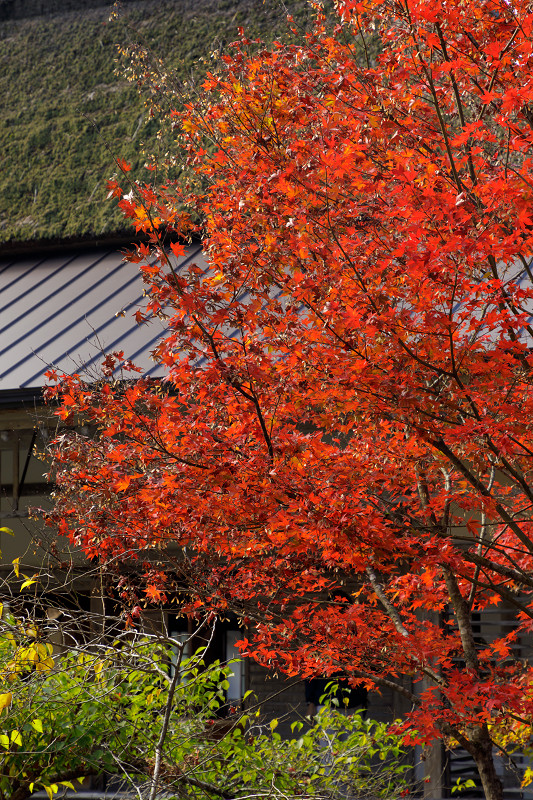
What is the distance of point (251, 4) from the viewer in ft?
45.0

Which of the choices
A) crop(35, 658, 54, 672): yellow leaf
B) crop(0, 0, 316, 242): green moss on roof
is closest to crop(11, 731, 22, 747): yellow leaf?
crop(35, 658, 54, 672): yellow leaf

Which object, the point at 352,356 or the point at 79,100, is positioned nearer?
the point at 352,356

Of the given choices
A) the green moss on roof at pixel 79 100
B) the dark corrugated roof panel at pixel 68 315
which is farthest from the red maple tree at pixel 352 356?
the green moss on roof at pixel 79 100

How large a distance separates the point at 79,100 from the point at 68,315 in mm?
5372

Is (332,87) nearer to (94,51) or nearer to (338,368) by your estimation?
(338,368)

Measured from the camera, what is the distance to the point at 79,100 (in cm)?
1458

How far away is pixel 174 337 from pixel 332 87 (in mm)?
1918

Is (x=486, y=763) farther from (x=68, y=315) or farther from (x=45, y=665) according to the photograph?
(x=68, y=315)

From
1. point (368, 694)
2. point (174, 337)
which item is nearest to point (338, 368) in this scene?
point (174, 337)

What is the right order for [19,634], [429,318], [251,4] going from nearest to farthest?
1. [429,318]
2. [19,634]
3. [251,4]

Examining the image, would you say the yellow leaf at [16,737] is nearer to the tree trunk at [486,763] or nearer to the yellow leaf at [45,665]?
the yellow leaf at [45,665]

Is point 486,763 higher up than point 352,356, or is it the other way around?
point 352,356

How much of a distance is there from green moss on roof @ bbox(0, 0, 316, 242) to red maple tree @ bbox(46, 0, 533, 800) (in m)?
7.67

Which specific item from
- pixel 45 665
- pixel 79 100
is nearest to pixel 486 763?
pixel 45 665
